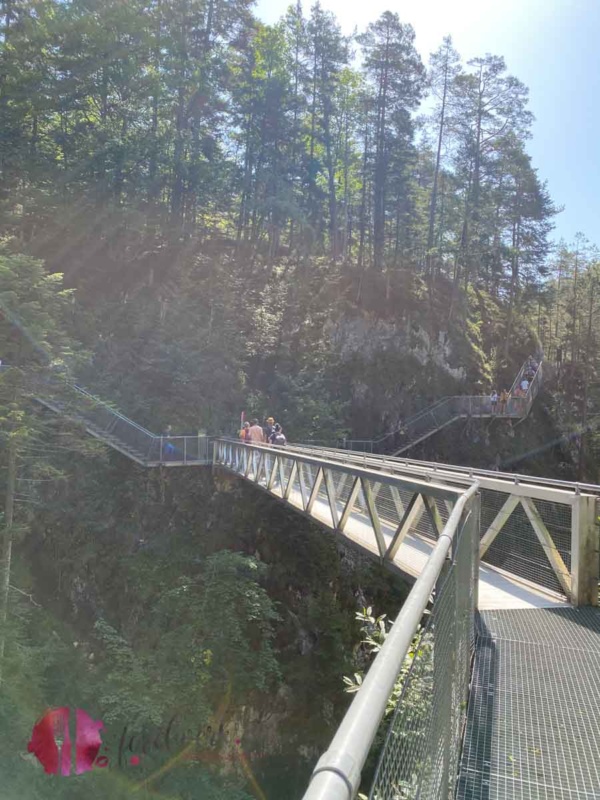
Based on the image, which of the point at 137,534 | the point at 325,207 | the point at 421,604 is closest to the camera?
the point at 421,604

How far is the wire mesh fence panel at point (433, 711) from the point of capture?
1.22m

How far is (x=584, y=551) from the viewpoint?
4.14 m

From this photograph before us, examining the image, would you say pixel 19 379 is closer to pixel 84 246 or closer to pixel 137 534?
pixel 137 534

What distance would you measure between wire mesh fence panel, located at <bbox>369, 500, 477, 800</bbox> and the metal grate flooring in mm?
134

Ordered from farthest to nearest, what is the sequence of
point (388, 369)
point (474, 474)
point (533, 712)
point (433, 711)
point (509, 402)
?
point (388, 369)
point (509, 402)
point (474, 474)
point (533, 712)
point (433, 711)

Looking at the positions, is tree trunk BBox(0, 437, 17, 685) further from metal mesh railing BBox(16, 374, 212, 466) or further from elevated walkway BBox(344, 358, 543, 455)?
elevated walkway BBox(344, 358, 543, 455)

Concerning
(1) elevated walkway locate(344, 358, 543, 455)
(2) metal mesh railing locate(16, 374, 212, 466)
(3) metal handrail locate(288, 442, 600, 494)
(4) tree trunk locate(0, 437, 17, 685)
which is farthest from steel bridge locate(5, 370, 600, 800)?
(1) elevated walkway locate(344, 358, 543, 455)

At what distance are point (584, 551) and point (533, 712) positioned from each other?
6.13 ft

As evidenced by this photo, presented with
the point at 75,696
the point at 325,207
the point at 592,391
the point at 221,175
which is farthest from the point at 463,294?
the point at 75,696

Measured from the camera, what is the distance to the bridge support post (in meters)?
4.14

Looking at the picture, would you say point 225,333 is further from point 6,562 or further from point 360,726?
point 360,726

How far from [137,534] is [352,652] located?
23.2ft

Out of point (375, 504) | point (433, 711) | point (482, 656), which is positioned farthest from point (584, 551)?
point (433, 711)

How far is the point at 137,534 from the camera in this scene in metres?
15.0
